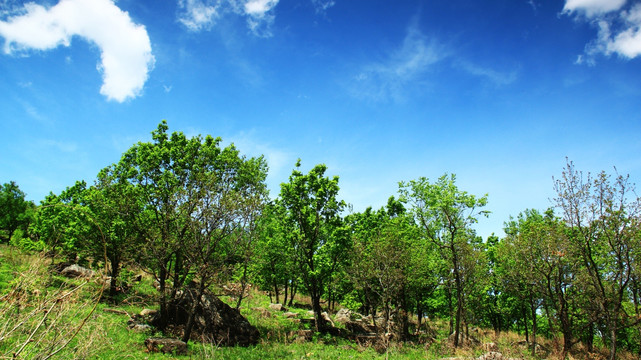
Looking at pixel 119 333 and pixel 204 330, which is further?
pixel 204 330

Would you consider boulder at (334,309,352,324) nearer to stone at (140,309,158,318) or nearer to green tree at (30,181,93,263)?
stone at (140,309,158,318)

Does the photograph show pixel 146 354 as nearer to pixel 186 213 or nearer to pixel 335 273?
pixel 186 213

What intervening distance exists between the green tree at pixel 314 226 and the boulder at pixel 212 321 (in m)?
7.57

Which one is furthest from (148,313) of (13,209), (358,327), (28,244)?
(13,209)

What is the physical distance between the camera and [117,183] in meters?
24.1

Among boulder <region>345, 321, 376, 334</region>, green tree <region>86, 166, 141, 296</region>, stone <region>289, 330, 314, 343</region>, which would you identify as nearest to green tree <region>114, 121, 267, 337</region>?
green tree <region>86, 166, 141, 296</region>

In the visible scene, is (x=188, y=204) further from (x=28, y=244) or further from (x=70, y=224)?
(x=70, y=224)

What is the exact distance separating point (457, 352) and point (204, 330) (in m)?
18.8

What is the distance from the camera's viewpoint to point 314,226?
29.0 meters

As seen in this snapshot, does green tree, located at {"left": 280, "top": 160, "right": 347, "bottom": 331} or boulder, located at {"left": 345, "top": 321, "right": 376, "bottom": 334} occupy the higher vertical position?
green tree, located at {"left": 280, "top": 160, "right": 347, "bottom": 331}

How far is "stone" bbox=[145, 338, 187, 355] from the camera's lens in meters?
15.6

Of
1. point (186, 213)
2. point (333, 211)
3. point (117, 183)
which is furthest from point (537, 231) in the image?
point (117, 183)

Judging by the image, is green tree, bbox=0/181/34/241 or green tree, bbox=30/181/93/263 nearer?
green tree, bbox=30/181/93/263

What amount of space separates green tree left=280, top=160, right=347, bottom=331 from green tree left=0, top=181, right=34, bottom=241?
6157 centimetres
